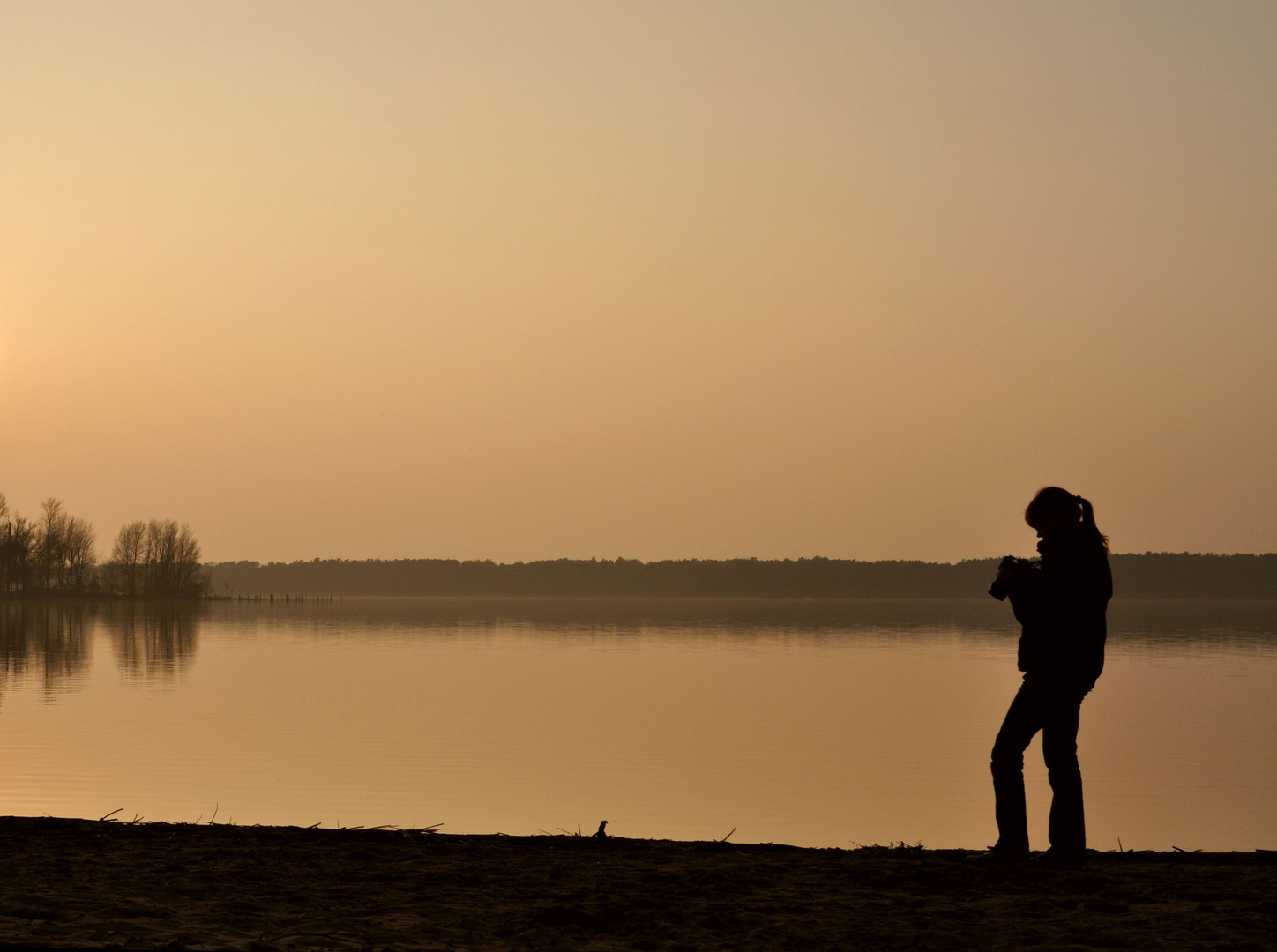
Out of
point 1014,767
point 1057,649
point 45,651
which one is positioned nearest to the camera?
point 1057,649

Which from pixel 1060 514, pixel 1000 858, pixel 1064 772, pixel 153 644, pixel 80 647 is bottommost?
pixel 153 644

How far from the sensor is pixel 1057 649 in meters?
8.20

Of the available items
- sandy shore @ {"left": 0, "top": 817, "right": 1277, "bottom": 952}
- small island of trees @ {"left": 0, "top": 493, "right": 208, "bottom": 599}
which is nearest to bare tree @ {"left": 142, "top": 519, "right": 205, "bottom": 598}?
small island of trees @ {"left": 0, "top": 493, "right": 208, "bottom": 599}

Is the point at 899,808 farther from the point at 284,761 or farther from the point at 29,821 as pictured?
the point at 29,821

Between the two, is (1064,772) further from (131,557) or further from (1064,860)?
(131,557)

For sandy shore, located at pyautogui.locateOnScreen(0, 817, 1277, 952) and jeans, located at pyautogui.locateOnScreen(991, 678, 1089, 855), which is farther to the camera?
jeans, located at pyautogui.locateOnScreen(991, 678, 1089, 855)

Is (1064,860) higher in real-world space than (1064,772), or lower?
lower

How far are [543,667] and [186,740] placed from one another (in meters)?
19.4

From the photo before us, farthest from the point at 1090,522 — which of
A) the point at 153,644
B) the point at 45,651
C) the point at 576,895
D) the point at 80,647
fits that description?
the point at 153,644

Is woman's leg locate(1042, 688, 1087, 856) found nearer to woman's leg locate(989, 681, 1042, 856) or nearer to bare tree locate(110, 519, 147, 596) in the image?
woman's leg locate(989, 681, 1042, 856)

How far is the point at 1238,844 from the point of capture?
46.0ft

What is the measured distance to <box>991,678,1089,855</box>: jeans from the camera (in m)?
8.07

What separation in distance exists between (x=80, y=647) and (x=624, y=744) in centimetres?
3385

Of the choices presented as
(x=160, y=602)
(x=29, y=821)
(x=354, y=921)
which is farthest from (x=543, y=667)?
(x=160, y=602)
